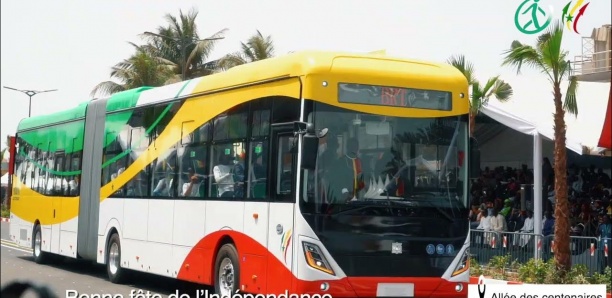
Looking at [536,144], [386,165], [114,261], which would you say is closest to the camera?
[386,165]

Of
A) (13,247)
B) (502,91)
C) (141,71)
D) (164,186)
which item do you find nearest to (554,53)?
(502,91)

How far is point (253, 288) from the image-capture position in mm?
12219

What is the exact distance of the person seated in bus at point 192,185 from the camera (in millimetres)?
14254

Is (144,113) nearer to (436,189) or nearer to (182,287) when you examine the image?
(182,287)

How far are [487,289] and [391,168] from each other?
2726 mm

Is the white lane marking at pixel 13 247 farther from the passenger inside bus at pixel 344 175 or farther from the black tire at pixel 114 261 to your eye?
the passenger inside bus at pixel 344 175

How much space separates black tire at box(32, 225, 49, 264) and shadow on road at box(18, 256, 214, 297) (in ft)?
0.58

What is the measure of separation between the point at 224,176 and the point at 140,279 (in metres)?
5.97

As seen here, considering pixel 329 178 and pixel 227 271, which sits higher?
pixel 329 178

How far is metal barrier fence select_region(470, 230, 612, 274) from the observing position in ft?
58.7

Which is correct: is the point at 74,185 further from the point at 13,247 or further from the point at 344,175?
the point at 13,247

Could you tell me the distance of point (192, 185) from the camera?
569 inches

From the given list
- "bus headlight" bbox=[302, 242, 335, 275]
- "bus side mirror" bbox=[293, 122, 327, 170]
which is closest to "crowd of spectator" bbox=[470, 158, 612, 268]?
"bus headlight" bbox=[302, 242, 335, 275]

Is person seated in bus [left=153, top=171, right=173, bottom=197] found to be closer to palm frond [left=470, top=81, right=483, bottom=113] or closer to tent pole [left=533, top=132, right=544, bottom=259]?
tent pole [left=533, top=132, right=544, bottom=259]
